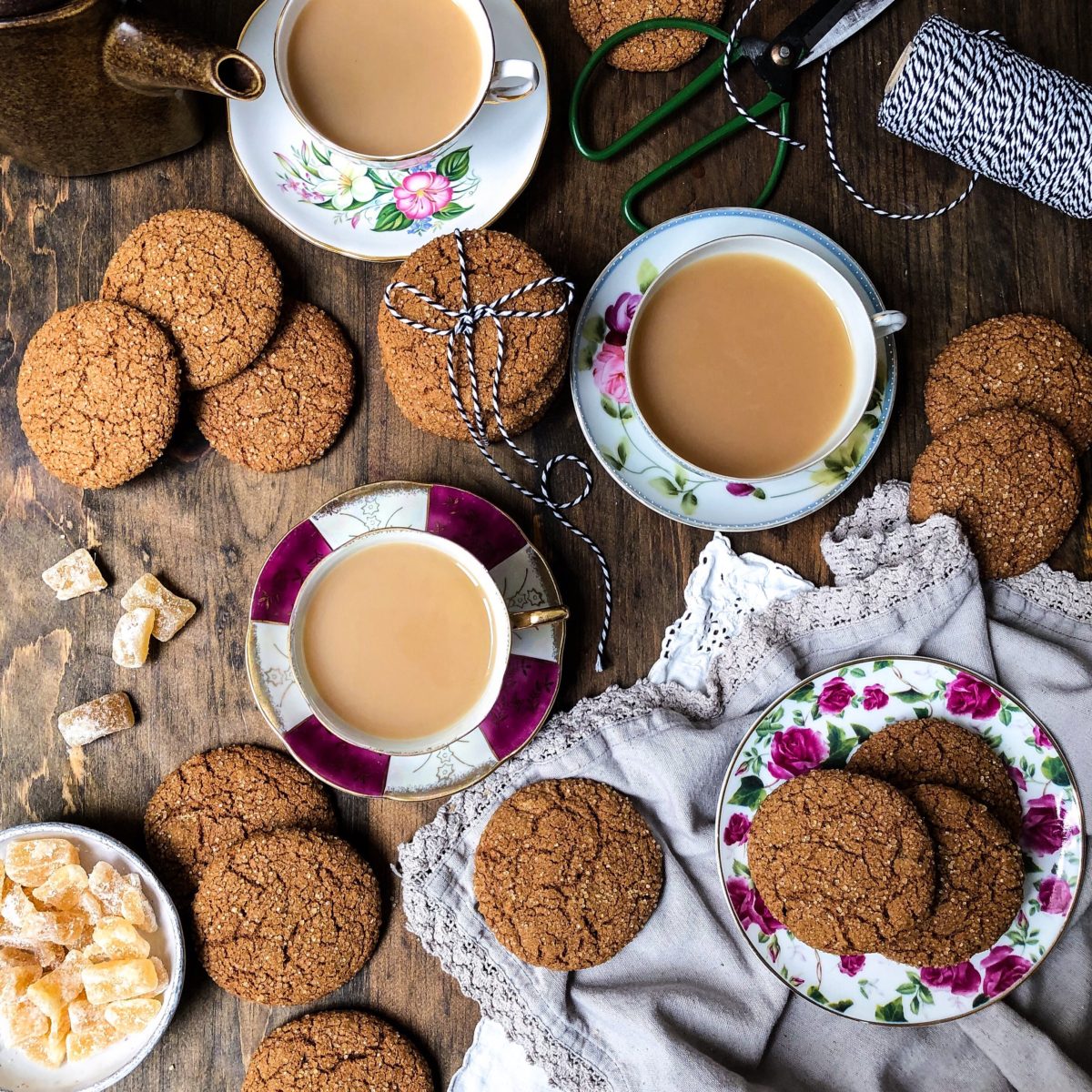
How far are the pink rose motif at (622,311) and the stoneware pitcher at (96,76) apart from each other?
1.72 feet

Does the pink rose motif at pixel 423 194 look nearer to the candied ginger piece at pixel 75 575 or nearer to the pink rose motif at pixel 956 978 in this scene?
the candied ginger piece at pixel 75 575

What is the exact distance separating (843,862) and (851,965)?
7.3 inches

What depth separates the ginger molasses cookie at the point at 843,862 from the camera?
118cm

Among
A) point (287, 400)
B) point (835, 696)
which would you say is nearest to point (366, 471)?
point (287, 400)

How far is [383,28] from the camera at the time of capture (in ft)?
4.14

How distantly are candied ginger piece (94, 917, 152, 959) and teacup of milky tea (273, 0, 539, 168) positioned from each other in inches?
40.2

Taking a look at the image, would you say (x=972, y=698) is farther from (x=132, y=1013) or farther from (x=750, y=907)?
(x=132, y=1013)

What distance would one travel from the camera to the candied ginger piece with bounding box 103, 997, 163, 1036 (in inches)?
49.1

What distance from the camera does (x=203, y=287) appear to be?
1329mm

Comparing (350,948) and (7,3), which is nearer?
(7,3)

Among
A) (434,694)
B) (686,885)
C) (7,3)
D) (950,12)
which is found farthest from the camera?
(950,12)

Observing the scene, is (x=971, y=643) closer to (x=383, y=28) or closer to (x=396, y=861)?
(x=396, y=861)

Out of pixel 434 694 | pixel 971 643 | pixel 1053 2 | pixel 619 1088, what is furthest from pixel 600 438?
pixel 1053 2

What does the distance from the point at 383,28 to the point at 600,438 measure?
60cm
